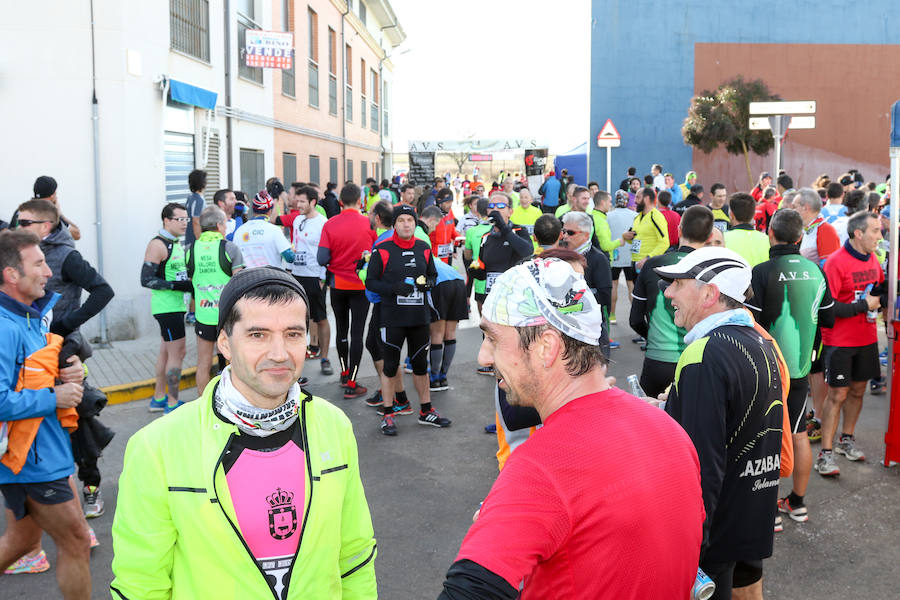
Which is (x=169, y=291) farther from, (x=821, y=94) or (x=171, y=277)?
(x=821, y=94)

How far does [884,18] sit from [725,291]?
35.0 m

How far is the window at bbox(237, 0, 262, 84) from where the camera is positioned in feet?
53.3

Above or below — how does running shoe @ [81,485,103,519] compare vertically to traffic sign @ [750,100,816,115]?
below

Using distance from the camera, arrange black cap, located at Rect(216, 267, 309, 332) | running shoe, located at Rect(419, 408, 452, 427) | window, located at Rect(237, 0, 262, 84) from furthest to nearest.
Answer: window, located at Rect(237, 0, 262, 84) → running shoe, located at Rect(419, 408, 452, 427) → black cap, located at Rect(216, 267, 309, 332)

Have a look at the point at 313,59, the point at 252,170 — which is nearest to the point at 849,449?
the point at 252,170

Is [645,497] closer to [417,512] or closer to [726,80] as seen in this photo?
[417,512]

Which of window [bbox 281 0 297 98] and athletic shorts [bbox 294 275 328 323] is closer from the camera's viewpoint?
athletic shorts [bbox 294 275 328 323]

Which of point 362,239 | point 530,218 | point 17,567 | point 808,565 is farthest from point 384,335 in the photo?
point 530,218

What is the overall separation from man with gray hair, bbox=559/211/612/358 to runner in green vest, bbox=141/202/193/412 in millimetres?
3693

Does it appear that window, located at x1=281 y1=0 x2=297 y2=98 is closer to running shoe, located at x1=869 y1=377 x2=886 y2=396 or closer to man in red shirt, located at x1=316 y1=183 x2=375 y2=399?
→ man in red shirt, located at x1=316 y1=183 x2=375 y2=399

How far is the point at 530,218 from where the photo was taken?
45.0ft

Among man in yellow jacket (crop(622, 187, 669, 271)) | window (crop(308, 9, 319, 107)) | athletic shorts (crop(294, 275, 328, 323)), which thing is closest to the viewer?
athletic shorts (crop(294, 275, 328, 323))

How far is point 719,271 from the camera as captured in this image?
3.38 metres

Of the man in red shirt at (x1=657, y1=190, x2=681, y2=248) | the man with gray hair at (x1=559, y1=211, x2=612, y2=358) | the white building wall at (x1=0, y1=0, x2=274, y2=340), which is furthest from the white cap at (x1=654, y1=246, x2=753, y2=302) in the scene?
the white building wall at (x1=0, y1=0, x2=274, y2=340)
